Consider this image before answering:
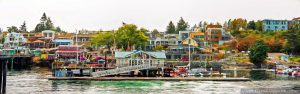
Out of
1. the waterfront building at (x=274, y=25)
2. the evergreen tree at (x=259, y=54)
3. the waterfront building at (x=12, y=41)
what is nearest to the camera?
Result: the evergreen tree at (x=259, y=54)

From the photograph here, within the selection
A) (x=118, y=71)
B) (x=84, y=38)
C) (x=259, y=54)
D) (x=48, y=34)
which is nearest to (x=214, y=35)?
(x=259, y=54)

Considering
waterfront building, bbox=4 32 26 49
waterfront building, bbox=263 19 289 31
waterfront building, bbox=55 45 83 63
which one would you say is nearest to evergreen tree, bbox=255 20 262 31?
waterfront building, bbox=263 19 289 31

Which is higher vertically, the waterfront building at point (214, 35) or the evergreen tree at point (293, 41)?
the waterfront building at point (214, 35)

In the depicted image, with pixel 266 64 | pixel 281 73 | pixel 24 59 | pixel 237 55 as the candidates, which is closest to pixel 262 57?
pixel 266 64

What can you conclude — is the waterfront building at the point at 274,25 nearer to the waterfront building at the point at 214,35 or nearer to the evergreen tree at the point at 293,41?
the waterfront building at the point at 214,35

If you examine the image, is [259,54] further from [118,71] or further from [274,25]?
[118,71]

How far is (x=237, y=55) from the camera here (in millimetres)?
132625

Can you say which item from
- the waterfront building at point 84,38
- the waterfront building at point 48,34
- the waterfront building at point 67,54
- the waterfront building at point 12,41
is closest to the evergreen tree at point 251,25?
the waterfront building at point 84,38

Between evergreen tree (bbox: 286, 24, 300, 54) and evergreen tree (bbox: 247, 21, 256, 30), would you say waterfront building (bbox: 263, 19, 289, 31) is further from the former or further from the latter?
evergreen tree (bbox: 286, 24, 300, 54)

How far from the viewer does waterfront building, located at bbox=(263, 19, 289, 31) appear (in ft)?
553

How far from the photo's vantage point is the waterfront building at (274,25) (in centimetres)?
16850

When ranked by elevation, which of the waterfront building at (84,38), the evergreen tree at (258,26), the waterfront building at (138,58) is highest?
the evergreen tree at (258,26)

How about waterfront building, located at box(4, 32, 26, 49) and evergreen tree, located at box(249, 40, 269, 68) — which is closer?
evergreen tree, located at box(249, 40, 269, 68)

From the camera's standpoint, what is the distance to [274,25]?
17088 centimetres
